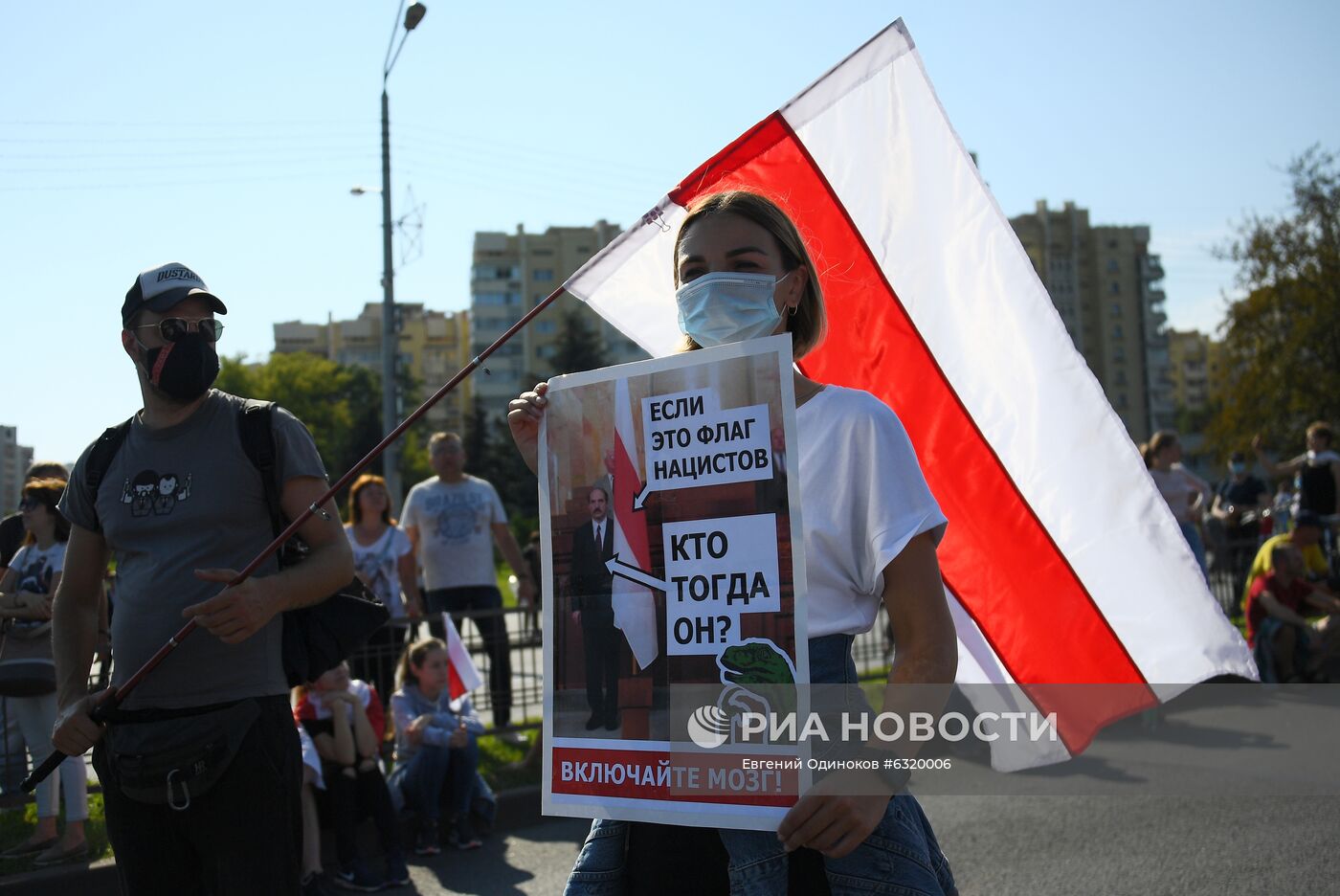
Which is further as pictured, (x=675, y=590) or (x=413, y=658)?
(x=413, y=658)

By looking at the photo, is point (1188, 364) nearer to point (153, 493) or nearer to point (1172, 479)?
point (1172, 479)

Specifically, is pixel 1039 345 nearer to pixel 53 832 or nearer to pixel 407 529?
pixel 53 832

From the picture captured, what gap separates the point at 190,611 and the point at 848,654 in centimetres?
170

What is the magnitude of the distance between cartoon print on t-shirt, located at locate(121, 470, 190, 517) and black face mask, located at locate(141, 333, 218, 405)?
235 millimetres

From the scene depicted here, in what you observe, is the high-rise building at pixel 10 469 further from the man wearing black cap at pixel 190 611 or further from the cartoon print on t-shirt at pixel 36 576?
the man wearing black cap at pixel 190 611

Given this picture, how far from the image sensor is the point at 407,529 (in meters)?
10.3

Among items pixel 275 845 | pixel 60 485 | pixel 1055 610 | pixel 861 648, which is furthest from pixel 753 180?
pixel 861 648

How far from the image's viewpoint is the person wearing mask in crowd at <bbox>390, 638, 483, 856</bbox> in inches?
289

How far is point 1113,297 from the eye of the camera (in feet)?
434

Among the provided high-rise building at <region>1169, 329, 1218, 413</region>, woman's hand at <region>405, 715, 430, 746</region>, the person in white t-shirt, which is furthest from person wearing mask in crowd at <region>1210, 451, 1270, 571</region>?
high-rise building at <region>1169, 329, 1218, 413</region>

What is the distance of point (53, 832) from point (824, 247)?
5.19m

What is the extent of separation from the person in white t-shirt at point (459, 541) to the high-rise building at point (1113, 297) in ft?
413

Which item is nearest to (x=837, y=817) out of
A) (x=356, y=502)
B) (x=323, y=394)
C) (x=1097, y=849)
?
(x=1097, y=849)

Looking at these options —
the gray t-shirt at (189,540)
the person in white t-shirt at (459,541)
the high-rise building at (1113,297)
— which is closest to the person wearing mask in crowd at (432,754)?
the person in white t-shirt at (459,541)
